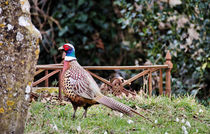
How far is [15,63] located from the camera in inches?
137

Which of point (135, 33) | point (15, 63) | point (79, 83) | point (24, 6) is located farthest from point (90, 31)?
point (15, 63)

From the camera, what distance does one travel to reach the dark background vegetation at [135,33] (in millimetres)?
7312

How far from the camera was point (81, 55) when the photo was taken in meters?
8.96

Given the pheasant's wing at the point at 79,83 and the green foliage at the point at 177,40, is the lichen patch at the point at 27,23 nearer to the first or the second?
the pheasant's wing at the point at 79,83

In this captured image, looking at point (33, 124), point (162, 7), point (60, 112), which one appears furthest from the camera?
point (162, 7)

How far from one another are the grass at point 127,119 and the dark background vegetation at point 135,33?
4.02 feet

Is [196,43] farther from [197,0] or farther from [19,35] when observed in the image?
[19,35]

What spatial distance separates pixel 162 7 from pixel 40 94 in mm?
3925

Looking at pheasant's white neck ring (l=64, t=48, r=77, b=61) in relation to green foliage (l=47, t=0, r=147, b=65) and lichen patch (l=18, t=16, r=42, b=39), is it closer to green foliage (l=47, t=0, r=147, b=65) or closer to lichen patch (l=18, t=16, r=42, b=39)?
lichen patch (l=18, t=16, r=42, b=39)

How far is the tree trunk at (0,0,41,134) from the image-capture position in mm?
3438

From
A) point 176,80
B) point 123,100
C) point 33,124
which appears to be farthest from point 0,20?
point 176,80

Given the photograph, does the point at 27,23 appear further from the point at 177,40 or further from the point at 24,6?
the point at 177,40

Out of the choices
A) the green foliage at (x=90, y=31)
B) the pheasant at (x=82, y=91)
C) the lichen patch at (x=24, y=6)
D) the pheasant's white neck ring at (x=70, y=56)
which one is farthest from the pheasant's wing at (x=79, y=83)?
the green foliage at (x=90, y=31)

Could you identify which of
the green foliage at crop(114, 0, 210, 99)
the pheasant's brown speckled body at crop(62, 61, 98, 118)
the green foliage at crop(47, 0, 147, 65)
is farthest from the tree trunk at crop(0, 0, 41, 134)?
the green foliage at crop(47, 0, 147, 65)
